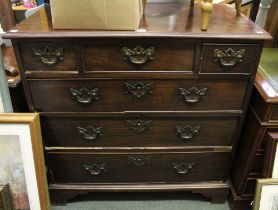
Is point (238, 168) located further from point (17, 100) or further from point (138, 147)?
point (17, 100)

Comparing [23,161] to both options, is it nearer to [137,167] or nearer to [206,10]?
[137,167]

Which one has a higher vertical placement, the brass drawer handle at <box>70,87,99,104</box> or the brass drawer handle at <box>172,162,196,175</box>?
the brass drawer handle at <box>70,87,99,104</box>

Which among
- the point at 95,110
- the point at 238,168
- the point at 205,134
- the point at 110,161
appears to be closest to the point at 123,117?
the point at 95,110

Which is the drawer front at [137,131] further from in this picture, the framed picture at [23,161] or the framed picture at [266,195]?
the framed picture at [266,195]

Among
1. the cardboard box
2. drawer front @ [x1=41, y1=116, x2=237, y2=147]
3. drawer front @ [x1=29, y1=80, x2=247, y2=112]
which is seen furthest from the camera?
drawer front @ [x1=41, y1=116, x2=237, y2=147]

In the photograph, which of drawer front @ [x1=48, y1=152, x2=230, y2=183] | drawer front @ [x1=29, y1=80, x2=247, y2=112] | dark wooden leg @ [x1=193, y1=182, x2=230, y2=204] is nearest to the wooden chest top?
drawer front @ [x1=29, y1=80, x2=247, y2=112]

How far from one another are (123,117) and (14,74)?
528mm

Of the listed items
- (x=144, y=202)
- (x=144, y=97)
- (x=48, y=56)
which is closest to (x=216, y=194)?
(x=144, y=202)

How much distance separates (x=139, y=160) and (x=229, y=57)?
633 mm

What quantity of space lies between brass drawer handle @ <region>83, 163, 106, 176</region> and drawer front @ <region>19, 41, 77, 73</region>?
517 millimetres

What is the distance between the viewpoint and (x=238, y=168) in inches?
57.4

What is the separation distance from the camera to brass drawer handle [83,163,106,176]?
4.61 ft

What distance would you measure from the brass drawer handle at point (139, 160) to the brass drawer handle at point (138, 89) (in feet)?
1.11

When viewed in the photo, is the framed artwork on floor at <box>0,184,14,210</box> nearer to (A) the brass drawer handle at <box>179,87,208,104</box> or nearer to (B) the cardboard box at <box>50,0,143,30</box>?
(B) the cardboard box at <box>50,0,143,30</box>
